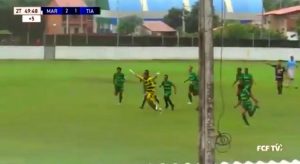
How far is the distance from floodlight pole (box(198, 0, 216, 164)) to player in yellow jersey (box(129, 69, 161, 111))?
452 cm

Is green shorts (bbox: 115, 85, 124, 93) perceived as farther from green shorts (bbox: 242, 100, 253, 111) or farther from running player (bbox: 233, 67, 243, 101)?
green shorts (bbox: 242, 100, 253, 111)

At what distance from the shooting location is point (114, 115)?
11258mm

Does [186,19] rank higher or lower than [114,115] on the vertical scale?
higher

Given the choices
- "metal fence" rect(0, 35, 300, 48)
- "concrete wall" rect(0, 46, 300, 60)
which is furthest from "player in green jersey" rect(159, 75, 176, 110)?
"metal fence" rect(0, 35, 300, 48)

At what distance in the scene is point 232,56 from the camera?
11.8 m

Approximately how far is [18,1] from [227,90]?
3.33 metres

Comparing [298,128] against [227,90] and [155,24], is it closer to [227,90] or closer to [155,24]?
[227,90]

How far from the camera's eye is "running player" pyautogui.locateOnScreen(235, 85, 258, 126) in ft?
38.0

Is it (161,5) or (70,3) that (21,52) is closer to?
(70,3)

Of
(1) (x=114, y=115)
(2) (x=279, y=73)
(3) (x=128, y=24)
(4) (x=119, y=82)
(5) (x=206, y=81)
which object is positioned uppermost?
(3) (x=128, y=24)

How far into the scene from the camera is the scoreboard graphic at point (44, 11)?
10.5 m

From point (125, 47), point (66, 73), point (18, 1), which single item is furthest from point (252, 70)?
point (18, 1)

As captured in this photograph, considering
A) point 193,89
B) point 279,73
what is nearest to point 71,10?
point 193,89

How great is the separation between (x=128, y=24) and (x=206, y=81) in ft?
15.9
